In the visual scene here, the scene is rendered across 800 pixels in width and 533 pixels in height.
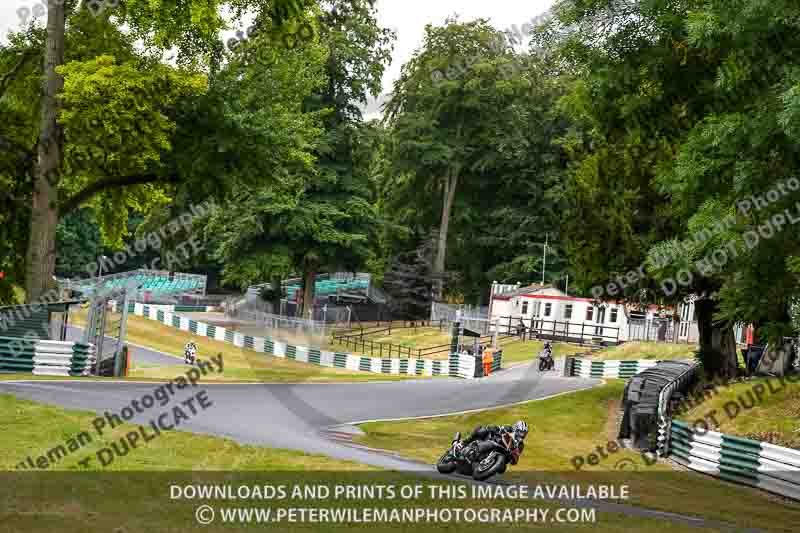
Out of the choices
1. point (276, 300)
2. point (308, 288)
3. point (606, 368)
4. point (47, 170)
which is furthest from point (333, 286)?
point (47, 170)

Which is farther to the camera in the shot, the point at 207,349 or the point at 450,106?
the point at 450,106

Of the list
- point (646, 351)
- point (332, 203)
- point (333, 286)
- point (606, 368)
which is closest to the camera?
point (606, 368)

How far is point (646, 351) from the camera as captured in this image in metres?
45.4

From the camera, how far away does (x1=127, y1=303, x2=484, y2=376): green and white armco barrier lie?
147ft

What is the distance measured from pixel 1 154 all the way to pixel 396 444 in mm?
14600

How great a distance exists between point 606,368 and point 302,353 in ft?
57.1

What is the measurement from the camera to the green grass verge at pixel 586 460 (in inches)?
561

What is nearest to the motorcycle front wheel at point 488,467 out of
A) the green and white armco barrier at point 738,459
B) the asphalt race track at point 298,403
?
the asphalt race track at point 298,403

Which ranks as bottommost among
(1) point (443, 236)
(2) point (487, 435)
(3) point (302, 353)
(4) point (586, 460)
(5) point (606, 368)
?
(3) point (302, 353)

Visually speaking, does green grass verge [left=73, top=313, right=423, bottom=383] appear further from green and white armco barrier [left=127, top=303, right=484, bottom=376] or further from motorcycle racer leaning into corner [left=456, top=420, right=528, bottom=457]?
motorcycle racer leaning into corner [left=456, top=420, right=528, bottom=457]

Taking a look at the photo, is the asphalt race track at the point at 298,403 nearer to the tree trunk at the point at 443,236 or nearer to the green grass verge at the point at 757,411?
the green grass verge at the point at 757,411

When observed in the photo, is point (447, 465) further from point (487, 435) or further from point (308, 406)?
point (308, 406)

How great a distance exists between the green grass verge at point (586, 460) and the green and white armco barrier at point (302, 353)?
52.1 ft

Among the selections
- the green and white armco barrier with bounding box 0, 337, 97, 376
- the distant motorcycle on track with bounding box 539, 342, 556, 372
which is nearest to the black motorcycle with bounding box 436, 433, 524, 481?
the green and white armco barrier with bounding box 0, 337, 97, 376
